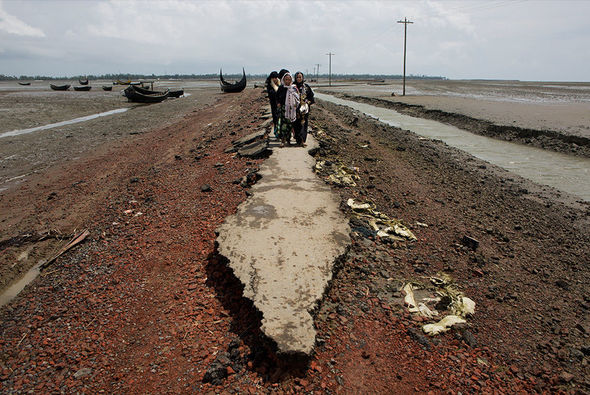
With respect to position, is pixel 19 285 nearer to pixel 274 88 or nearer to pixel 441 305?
pixel 441 305

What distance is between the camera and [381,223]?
4992 millimetres

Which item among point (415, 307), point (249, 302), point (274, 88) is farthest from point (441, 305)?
point (274, 88)

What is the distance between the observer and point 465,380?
256cm

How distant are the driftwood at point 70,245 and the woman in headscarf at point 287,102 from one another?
13.8 ft

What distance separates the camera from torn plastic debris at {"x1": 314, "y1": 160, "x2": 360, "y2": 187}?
623cm

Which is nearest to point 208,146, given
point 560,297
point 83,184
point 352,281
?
point 83,184

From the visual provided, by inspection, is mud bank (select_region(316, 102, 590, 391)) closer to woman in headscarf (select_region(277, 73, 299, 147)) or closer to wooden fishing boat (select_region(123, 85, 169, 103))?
woman in headscarf (select_region(277, 73, 299, 147))

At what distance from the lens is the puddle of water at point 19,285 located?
13.4 ft

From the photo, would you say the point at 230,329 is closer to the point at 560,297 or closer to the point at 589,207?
the point at 560,297

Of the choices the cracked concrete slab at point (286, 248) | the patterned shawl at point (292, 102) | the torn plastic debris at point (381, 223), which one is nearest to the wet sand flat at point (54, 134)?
the patterned shawl at point (292, 102)

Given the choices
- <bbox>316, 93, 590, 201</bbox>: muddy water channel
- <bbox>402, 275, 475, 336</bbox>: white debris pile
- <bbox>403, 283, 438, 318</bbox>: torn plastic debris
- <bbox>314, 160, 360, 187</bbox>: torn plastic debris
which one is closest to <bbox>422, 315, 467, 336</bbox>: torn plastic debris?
<bbox>402, 275, 475, 336</bbox>: white debris pile

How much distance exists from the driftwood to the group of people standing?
4125 millimetres

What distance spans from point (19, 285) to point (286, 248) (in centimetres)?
356

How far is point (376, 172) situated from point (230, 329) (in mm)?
6005
